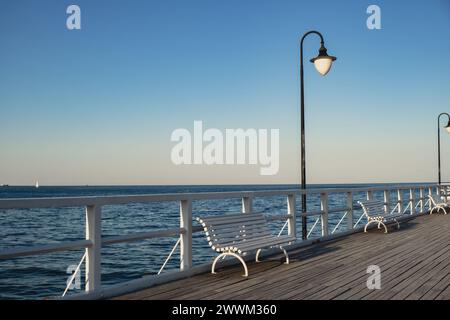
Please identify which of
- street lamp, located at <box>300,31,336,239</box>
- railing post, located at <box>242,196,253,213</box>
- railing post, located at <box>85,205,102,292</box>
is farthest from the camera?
street lamp, located at <box>300,31,336,239</box>

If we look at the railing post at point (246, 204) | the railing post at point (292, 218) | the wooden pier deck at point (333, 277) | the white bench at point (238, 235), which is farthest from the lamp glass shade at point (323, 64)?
the white bench at point (238, 235)

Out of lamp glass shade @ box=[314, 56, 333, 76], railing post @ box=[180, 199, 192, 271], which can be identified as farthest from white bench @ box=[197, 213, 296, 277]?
lamp glass shade @ box=[314, 56, 333, 76]

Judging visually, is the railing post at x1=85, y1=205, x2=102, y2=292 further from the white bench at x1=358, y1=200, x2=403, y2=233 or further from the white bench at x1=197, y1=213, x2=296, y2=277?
the white bench at x1=358, y1=200, x2=403, y2=233

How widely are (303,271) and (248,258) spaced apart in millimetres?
1244

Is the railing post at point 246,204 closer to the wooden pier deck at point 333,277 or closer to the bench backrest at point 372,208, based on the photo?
the wooden pier deck at point 333,277

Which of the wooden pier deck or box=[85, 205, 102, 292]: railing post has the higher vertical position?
box=[85, 205, 102, 292]: railing post

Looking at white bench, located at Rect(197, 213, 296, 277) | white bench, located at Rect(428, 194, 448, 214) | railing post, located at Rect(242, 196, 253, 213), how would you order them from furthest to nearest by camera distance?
1. white bench, located at Rect(428, 194, 448, 214)
2. railing post, located at Rect(242, 196, 253, 213)
3. white bench, located at Rect(197, 213, 296, 277)

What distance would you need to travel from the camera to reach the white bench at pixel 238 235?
6.33 metres

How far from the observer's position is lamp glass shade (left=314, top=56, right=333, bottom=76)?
10062 millimetres

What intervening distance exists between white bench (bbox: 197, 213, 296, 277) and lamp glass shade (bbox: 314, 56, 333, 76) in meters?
4.10

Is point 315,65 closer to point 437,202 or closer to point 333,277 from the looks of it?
point 333,277

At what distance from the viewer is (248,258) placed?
25.0 feet

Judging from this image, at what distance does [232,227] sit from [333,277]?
1.52 meters
